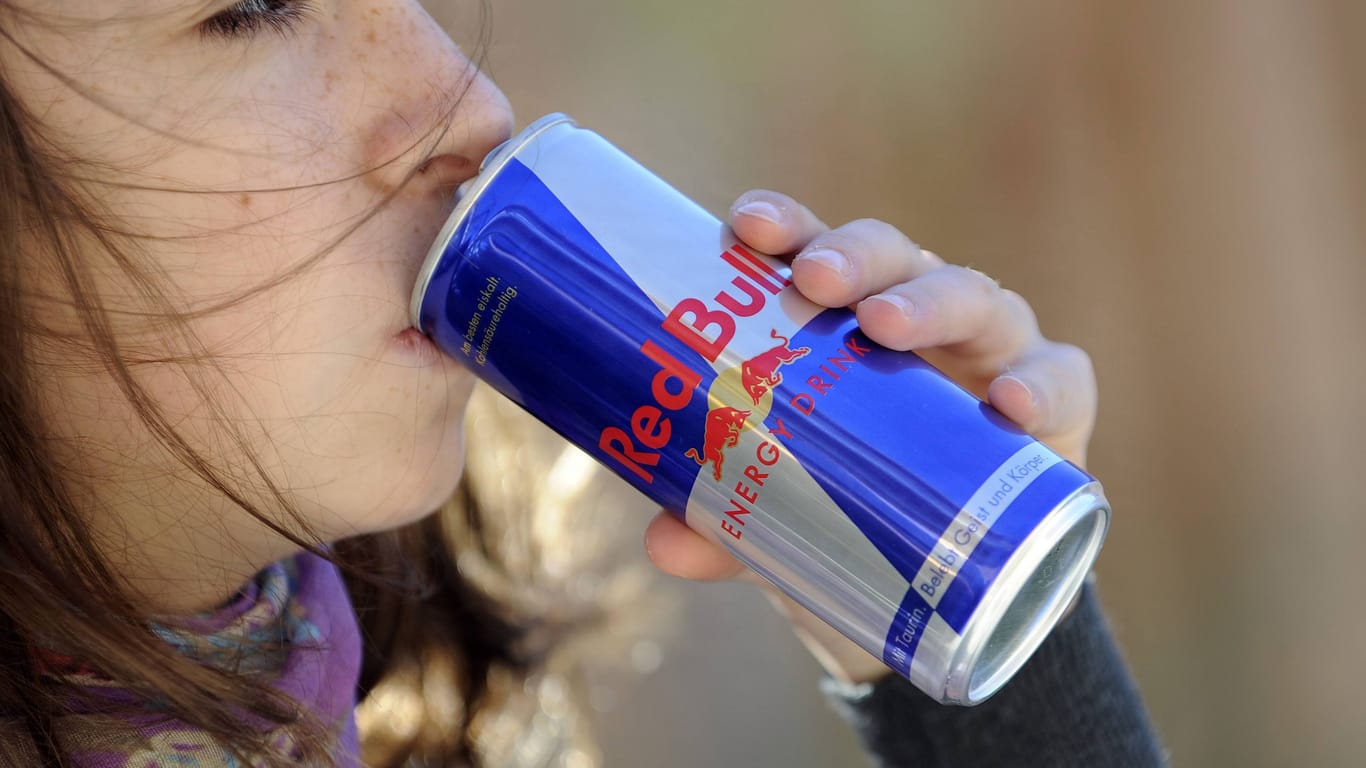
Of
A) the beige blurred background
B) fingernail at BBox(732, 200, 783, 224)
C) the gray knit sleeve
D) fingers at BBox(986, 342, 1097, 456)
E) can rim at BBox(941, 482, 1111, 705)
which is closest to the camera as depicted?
can rim at BBox(941, 482, 1111, 705)

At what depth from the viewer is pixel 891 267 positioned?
2.44 ft

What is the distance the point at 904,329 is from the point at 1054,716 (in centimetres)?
40

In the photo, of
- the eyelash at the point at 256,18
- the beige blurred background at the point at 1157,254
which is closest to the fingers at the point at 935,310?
the eyelash at the point at 256,18

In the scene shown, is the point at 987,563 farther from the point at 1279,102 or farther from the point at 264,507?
the point at 1279,102

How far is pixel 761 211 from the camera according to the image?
2.18ft

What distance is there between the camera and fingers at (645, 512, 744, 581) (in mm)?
750

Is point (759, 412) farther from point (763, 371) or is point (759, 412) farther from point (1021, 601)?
point (1021, 601)

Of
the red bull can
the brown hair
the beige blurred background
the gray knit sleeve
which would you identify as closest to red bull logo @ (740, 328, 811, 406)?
the red bull can

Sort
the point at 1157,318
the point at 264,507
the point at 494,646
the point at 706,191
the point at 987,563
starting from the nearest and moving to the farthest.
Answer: the point at 987,563
the point at 264,507
the point at 494,646
the point at 706,191
the point at 1157,318

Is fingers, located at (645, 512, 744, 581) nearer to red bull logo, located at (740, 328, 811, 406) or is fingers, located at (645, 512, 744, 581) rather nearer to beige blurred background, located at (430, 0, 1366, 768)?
red bull logo, located at (740, 328, 811, 406)

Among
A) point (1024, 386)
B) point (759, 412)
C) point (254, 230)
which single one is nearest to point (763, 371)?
point (759, 412)

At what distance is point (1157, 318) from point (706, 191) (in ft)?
2.37

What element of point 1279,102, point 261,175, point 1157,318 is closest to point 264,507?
point 261,175

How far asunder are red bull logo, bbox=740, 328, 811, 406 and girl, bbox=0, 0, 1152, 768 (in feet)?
0.17
